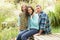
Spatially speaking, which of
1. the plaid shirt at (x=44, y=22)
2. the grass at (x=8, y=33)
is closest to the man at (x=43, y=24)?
the plaid shirt at (x=44, y=22)

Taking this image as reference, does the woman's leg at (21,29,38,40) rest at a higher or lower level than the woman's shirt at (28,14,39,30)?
lower

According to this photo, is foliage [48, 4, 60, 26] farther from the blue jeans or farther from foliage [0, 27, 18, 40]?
foliage [0, 27, 18, 40]

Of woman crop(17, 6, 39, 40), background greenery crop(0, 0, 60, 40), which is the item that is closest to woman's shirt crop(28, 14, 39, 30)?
woman crop(17, 6, 39, 40)

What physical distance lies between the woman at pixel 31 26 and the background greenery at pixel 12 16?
7 centimetres

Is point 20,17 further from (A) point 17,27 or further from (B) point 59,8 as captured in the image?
(B) point 59,8

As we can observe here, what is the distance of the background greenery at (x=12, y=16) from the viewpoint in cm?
226

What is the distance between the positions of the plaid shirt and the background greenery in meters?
0.05

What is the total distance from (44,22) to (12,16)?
14.8 inches

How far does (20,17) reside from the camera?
7.42 ft

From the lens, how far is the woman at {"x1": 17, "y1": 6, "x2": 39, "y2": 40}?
7.38 ft

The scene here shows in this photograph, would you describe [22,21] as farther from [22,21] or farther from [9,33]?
[9,33]

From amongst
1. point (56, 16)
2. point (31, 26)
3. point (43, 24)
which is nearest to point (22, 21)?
point (31, 26)

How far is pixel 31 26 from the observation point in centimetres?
227

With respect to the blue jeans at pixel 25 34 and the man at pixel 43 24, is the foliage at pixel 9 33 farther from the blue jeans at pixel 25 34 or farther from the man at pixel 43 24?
the man at pixel 43 24
